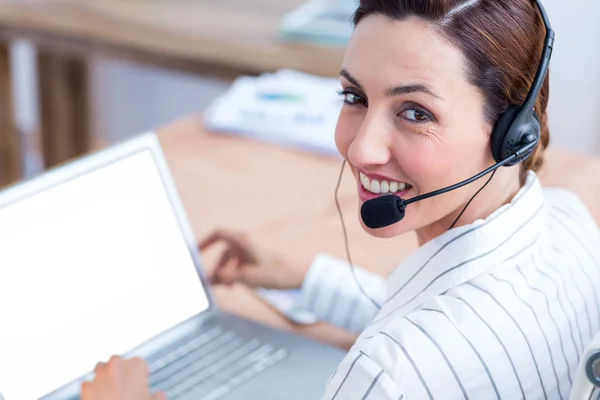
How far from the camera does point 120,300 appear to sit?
1.07 meters

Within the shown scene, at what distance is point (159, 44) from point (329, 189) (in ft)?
2.85

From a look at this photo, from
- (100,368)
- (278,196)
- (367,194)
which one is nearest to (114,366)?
(100,368)

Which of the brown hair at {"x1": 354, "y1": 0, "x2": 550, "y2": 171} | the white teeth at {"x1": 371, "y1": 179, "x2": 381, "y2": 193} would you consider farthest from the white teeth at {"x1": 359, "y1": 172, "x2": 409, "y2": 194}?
the brown hair at {"x1": 354, "y1": 0, "x2": 550, "y2": 171}

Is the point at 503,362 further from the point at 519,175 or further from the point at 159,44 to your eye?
the point at 159,44

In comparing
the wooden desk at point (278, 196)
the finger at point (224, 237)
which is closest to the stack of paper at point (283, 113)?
the wooden desk at point (278, 196)

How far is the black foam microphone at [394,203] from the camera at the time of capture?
0.81 metres

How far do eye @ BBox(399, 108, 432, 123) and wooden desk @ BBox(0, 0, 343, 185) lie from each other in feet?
4.31

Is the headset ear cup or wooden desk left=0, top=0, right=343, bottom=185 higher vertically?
wooden desk left=0, top=0, right=343, bottom=185

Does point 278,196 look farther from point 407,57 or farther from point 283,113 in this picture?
point 407,57

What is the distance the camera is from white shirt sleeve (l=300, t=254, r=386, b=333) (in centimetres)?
123

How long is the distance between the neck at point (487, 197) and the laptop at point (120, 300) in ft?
1.04

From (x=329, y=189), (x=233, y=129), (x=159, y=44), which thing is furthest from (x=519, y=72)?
(x=159, y=44)

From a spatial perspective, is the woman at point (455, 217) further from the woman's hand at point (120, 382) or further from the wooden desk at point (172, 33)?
the wooden desk at point (172, 33)

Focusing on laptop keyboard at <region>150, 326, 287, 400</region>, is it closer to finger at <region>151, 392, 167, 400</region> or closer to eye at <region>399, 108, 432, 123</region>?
finger at <region>151, 392, 167, 400</region>
